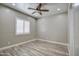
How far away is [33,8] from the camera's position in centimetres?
131

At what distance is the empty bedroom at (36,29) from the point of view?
1.35 m

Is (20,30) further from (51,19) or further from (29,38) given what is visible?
(51,19)

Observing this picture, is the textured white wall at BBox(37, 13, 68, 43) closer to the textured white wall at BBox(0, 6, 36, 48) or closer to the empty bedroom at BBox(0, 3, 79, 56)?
the empty bedroom at BBox(0, 3, 79, 56)

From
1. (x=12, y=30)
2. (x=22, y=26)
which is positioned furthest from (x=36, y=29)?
(x=12, y=30)

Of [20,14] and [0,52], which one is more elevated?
[20,14]

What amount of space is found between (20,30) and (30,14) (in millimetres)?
393

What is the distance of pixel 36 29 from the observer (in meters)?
1.41

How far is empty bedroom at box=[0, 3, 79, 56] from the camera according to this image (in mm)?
1350

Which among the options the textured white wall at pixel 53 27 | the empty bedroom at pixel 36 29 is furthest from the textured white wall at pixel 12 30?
the textured white wall at pixel 53 27

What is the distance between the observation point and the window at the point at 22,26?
1367 mm

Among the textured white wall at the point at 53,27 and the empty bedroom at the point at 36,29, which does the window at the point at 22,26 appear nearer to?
the empty bedroom at the point at 36,29

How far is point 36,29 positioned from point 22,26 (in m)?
0.30

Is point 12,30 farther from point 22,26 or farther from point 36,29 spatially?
point 36,29

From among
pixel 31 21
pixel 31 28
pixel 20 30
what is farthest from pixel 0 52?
pixel 31 21
